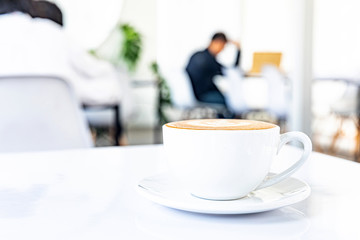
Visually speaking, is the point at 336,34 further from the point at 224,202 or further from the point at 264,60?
the point at 224,202

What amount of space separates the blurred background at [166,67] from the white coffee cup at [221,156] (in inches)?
37.4

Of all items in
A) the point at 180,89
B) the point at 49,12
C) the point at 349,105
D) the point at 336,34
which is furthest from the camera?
the point at 336,34

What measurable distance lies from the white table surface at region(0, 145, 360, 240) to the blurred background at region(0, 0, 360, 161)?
708mm

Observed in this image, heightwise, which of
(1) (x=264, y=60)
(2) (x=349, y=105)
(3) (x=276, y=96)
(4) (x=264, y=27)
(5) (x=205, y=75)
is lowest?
(2) (x=349, y=105)

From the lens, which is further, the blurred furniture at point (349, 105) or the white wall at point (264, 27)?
the white wall at point (264, 27)

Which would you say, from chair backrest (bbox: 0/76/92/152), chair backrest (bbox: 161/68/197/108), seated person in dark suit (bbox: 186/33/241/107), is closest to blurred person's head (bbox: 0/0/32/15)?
chair backrest (bbox: 0/76/92/152)

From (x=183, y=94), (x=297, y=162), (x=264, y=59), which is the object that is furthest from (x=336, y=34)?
(x=297, y=162)

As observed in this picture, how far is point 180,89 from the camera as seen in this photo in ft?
13.2

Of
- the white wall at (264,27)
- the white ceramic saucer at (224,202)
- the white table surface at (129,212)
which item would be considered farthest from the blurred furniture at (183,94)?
the white ceramic saucer at (224,202)

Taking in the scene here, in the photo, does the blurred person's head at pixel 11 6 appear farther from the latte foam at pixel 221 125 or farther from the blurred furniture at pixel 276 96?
the blurred furniture at pixel 276 96

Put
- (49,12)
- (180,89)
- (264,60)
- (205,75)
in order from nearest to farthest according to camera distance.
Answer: (49,12)
(180,89)
(205,75)
(264,60)

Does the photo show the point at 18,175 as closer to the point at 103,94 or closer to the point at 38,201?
the point at 38,201

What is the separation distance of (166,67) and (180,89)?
28.7 inches

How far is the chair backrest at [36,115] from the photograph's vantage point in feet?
4.17
